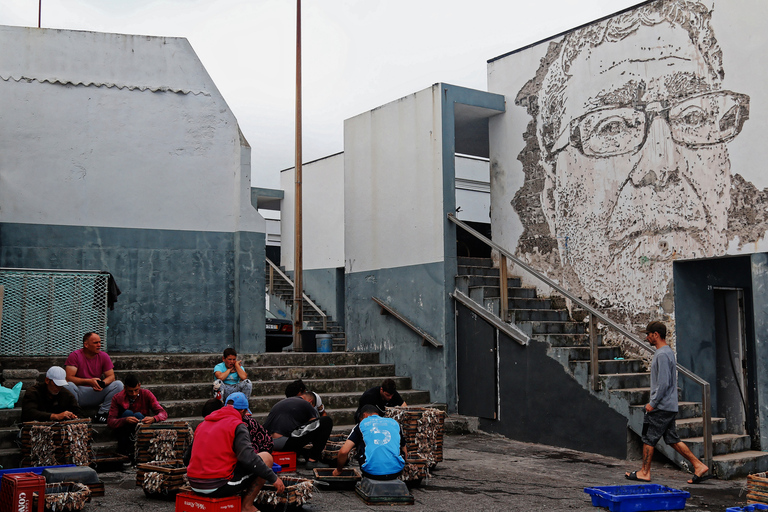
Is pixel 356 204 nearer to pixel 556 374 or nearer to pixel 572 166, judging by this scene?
pixel 572 166

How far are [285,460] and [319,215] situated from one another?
15.3 meters

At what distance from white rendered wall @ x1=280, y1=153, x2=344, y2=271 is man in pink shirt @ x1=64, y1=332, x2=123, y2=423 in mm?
12294

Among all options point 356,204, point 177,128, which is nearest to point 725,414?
point 356,204

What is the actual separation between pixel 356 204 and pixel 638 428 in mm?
7086

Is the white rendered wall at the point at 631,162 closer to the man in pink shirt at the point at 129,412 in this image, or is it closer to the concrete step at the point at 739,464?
the concrete step at the point at 739,464

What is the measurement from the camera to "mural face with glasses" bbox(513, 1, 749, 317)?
964 cm

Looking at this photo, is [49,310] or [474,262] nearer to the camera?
[49,310]

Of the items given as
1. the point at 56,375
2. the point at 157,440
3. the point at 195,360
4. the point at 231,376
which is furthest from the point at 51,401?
the point at 195,360

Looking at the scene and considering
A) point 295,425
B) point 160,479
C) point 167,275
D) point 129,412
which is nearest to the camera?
point 160,479

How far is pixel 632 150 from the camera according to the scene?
10578 millimetres

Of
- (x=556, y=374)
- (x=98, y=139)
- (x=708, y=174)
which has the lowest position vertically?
(x=556, y=374)

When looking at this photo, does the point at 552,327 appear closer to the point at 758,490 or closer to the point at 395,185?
the point at 395,185

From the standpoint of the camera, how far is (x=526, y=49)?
40.6 ft

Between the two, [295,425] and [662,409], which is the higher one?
[662,409]
